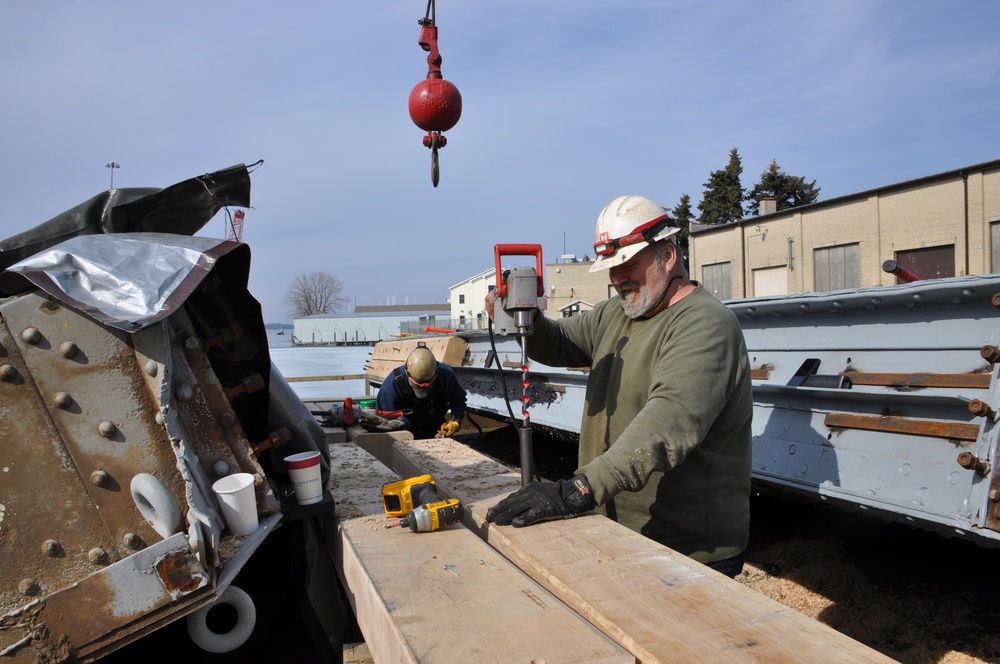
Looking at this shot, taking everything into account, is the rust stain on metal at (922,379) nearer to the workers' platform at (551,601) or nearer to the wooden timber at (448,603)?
the workers' platform at (551,601)

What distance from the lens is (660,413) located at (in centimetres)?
213

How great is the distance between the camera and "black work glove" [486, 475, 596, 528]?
6.91ft

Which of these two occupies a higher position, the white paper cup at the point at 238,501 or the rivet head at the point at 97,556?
the white paper cup at the point at 238,501

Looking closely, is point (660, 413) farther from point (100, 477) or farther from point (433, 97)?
point (433, 97)

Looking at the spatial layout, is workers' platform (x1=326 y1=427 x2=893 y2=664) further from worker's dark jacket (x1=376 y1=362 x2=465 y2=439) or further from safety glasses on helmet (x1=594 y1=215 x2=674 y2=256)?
worker's dark jacket (x1=376 y1=362 x2=465 y2=439)

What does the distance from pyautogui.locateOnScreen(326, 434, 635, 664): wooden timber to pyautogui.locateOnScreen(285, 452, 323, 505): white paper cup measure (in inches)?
5.3

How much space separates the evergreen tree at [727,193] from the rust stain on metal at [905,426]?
28.8 m

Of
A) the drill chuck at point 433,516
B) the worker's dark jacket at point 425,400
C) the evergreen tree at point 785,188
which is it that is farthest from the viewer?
the evergreen tree at point 785,188

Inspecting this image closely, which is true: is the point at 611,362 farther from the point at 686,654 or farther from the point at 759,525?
the point at 759,525

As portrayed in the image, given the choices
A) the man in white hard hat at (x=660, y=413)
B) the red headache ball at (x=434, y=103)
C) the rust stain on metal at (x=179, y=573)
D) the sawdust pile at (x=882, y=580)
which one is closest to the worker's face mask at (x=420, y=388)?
the sawdust pile at (x=882, y=580)

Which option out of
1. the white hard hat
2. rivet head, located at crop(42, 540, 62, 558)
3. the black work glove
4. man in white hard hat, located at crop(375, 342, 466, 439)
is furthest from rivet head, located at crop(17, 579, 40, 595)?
man in white hard hat, located at crop(375, 342, 466, 439)

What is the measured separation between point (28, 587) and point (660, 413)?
175 centimetres

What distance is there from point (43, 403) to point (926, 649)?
3.99 metres

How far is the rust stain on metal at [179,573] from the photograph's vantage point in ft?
5.09
